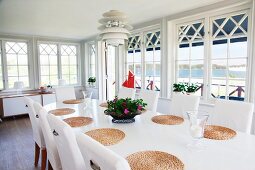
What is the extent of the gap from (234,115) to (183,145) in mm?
899

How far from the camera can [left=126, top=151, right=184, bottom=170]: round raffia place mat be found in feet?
3.52

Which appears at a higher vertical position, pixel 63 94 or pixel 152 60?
pixel 152 60

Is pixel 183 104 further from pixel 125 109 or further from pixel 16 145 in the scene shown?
pixel 16 145

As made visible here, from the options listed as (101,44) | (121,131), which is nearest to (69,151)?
(121,131)

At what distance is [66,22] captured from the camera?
413 centimetres

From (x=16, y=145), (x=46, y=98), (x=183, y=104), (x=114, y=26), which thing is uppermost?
(x=114, y=26)

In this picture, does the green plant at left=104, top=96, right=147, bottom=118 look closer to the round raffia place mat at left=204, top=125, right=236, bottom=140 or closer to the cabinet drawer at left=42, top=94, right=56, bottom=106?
the round raffia place mat at left=204, top=125, right=236, bottom=140

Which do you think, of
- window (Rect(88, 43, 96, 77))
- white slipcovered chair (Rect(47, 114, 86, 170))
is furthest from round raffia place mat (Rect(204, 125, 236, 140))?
window (Rect(88, 43, 96, 77))

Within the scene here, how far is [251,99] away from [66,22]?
3753mm

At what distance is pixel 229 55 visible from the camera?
3.09 meters

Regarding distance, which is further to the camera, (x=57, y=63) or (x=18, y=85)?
(x=57, y=63)

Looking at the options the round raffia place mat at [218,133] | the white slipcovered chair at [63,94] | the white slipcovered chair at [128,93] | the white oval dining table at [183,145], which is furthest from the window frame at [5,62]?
the round raffia place mat at [218,133]

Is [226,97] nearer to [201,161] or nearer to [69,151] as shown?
[201,161]

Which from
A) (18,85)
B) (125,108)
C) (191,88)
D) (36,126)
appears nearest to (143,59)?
(191,88)
